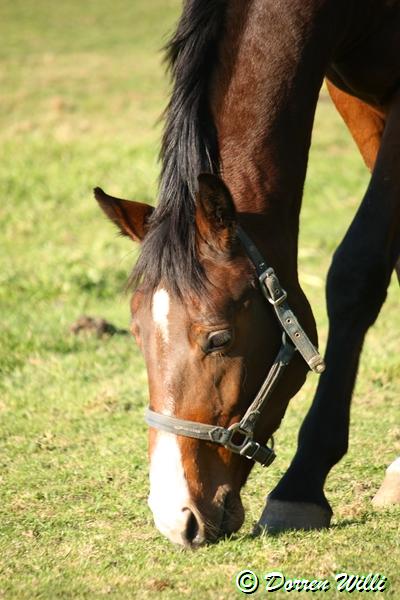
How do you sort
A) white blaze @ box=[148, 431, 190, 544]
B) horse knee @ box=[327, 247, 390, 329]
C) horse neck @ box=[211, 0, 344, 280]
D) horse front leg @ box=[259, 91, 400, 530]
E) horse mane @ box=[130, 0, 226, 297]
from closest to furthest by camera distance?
white blaze @ box=[148, 431, 190, 544] < horse mane @ box=[130, 0, 226, 297] < horse neck @ box=[211, 0, 344, 280] < horse front leg @ box=[259, 91, 400, 530] < horse knee @ box=[327, 247, 390, 329]

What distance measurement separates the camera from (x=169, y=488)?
10.8 feet

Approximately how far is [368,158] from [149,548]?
7.35 ft

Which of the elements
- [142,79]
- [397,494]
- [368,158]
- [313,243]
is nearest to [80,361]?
[368,158]

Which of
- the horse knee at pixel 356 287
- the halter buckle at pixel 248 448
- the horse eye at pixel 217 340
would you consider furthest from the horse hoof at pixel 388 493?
the horse eye at pixel 217 340

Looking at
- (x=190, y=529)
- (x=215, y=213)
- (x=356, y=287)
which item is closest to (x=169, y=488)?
(x=190, y=529)

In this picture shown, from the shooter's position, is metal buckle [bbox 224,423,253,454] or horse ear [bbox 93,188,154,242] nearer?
metal buckle [bbox 224,423,253,454]

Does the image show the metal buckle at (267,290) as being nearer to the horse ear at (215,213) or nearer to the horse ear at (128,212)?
the horse ear at (215,213)

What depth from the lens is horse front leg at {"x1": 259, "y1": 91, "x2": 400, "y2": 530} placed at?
375 cm

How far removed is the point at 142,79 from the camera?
15852 millimetres

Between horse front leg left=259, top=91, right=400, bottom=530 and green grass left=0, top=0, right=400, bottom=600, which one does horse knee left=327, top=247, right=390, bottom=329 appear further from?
green grass left=0, top=0, right=400, bottom=600

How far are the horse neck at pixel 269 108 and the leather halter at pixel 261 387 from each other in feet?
0.34

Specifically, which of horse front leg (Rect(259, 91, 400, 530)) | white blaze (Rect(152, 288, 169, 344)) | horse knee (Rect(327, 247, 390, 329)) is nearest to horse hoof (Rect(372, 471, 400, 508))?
horse front leg (Rect(259, 91, 400, 530))

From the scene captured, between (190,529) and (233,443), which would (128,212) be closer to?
(233,443)

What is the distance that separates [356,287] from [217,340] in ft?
2.50
